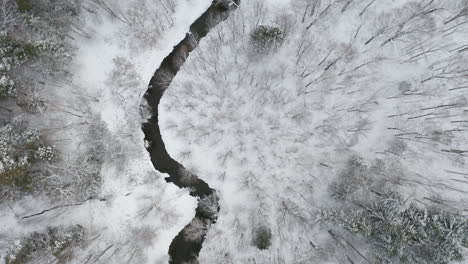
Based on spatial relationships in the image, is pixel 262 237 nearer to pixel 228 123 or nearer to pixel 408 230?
pixel 228 123

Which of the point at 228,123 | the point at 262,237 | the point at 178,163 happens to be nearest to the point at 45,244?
the point at 178,163

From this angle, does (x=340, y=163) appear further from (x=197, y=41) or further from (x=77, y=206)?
(x=77, y=206)

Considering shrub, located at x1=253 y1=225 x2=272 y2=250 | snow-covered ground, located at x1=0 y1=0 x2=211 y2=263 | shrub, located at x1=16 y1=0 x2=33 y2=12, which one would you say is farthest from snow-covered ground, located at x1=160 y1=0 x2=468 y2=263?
shrub, located at x1=16 y1=0 x2=33 y2=12

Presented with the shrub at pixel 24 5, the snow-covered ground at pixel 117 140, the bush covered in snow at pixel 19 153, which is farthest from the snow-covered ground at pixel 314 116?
the shrub at pixel 24 5

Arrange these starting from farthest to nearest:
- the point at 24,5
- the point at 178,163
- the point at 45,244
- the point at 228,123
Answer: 1. the point at 178,163
2. the point at 228,123
3. the point at 24,5
4. the point at 45,244

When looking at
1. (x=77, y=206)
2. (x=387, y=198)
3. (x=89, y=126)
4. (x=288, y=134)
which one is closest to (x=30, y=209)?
(x=77, y=206)
